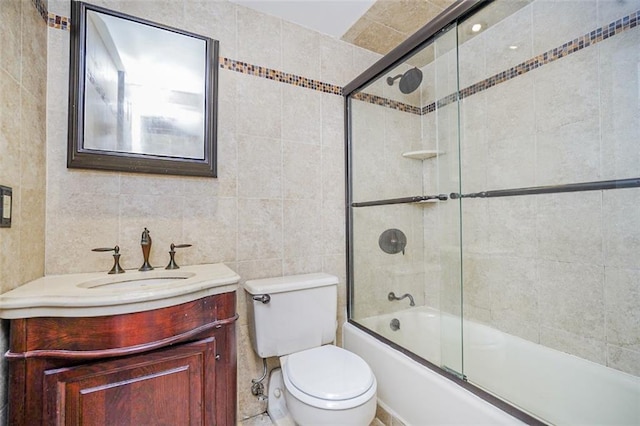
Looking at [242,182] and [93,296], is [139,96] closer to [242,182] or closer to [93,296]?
[242,182]

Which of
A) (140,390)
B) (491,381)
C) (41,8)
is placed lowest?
(491,381)

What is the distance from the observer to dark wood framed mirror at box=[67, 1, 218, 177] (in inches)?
48.9

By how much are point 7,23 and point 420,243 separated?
204 centimetres

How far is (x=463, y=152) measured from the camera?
156cm

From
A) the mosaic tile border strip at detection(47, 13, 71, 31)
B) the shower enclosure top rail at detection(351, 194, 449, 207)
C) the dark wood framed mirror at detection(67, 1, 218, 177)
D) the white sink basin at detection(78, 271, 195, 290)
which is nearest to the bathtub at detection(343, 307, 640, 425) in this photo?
the shower enclosure top rail at detection(351, 194, 449, 207)

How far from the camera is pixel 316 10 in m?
1.63

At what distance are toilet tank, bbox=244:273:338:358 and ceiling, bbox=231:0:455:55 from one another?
1.48m

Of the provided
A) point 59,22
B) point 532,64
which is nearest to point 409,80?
point 532,64

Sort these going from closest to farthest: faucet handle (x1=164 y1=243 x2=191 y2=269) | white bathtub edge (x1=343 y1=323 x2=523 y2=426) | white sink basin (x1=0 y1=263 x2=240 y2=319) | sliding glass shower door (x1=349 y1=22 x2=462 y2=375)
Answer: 1. white sink basin (x1=0 y1=263 x2=240 y2=319)
2. white bathtub edge (x1=343 y1=323 x2=523 y2=426)
3. faucet handle (x1=164 y1=243 x2=191 y2=269)
4. sliding glass shower door (x1=349 y1=22 x2=462 y2=375)

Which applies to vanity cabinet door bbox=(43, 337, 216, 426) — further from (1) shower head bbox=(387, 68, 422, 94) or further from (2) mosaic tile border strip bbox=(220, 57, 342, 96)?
(1) shower head bbox=(387, 68, 422, 94)

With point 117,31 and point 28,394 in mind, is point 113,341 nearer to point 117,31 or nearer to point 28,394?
point 28,394

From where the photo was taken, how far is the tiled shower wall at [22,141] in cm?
90

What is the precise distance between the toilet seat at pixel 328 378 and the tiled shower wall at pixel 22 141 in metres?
0.92

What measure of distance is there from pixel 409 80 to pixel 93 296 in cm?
180
